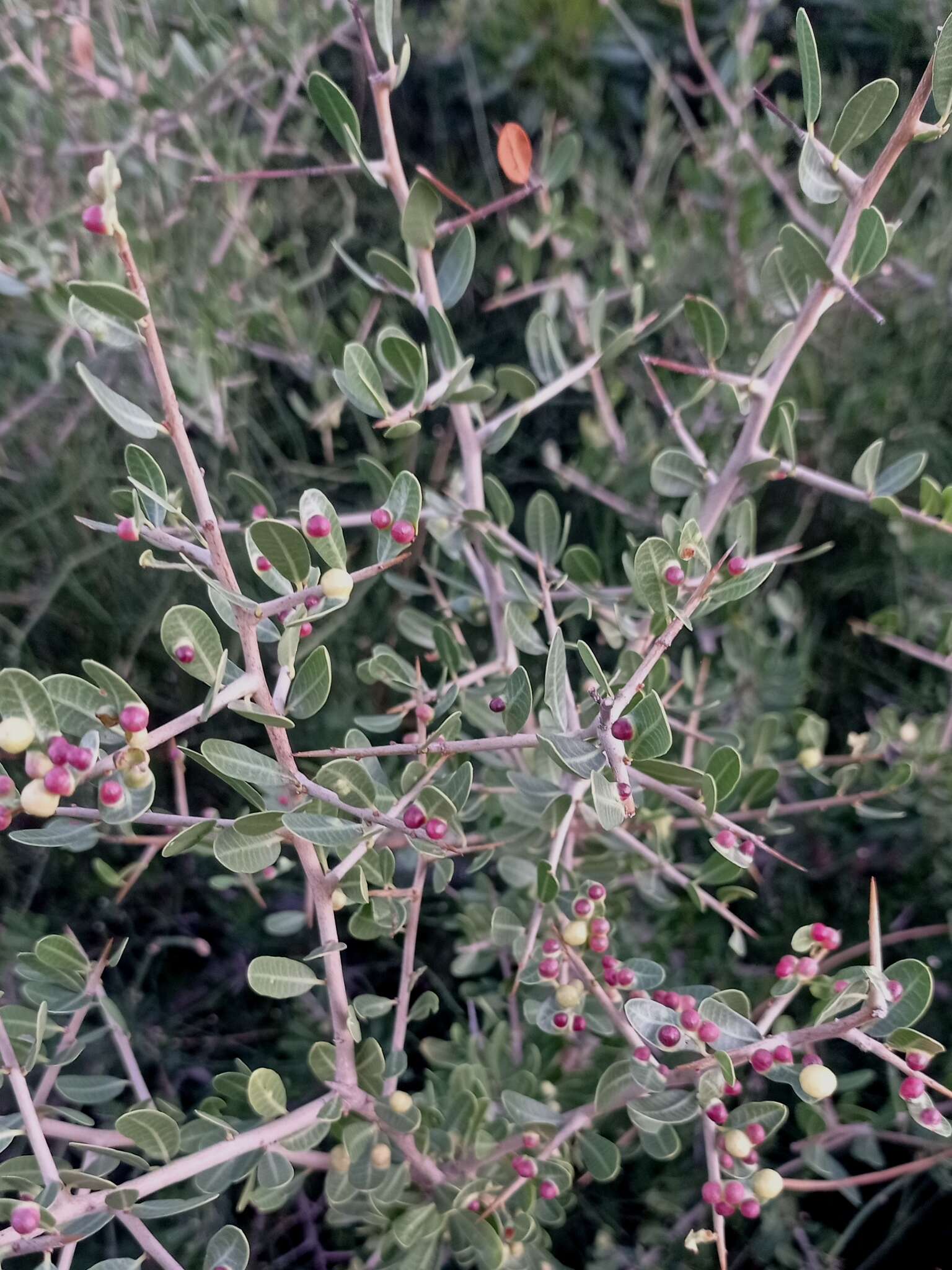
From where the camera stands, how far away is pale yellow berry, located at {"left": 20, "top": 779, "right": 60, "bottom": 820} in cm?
34

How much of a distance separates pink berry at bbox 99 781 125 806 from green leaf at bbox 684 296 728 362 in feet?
1.55

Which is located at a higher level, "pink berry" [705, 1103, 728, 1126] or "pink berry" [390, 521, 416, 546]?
"pink berry" [390, 521, 416, 546]

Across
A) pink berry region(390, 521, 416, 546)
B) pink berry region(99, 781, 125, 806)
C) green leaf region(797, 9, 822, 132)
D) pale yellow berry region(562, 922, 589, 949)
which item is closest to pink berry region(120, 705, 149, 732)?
pink berry region(99, 781, 125, 806)

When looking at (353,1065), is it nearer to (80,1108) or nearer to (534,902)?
(534,902)

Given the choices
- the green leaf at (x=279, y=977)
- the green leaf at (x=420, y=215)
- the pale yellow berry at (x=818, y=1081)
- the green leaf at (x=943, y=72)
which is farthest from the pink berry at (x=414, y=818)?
the green leaf at (x=943, y=72)

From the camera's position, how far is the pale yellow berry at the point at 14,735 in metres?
0.35

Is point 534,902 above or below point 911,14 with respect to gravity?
below

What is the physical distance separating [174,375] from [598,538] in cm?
47

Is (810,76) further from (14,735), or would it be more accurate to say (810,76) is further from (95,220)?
(14,735)

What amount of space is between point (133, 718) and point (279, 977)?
0.60ft

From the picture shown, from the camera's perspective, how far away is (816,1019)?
452 millimetres

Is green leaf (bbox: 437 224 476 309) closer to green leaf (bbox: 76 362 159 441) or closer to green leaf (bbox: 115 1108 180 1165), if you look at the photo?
green leaf (bbox: 76 362 159 441)

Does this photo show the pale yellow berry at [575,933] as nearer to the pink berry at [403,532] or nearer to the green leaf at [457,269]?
the pink berry at [403,532]

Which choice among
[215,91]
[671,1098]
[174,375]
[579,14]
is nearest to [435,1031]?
[671,1098]
